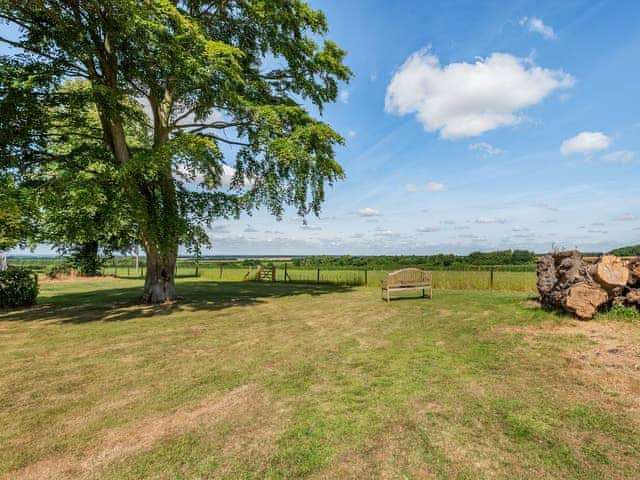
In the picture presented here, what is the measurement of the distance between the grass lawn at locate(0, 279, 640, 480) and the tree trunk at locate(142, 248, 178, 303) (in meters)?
4.95

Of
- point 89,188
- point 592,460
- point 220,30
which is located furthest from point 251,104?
point 592,460

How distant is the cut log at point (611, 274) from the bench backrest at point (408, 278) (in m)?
6.09

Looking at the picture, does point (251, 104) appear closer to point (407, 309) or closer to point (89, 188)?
point (89, 188)

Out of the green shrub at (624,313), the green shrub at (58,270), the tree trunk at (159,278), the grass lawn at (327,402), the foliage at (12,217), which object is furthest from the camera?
the green shrub at (58,270)


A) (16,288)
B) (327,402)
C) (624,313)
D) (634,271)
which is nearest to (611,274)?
(634,271)

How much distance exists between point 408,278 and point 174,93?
460 inches

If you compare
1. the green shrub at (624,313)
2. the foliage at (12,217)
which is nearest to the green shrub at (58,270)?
the foliage at (12,217)

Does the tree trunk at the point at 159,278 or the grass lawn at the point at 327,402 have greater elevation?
the tree trunk at the point at 159,278

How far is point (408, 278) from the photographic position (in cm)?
1318

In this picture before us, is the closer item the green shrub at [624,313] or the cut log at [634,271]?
the green shrub at [624,313]

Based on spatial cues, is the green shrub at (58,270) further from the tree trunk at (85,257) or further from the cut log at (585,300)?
the cut log at (585,300)

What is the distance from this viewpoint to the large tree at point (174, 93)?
9.78m

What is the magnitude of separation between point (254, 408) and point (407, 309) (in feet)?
25.5

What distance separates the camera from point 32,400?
417 cm
